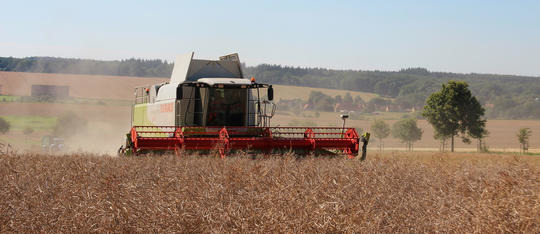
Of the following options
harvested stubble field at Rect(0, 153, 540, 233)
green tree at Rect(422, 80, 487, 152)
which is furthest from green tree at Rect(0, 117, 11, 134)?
harvested stubble field at Rect(0, 153, 540, 233)

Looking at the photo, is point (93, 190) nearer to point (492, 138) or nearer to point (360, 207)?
point (360, 207)

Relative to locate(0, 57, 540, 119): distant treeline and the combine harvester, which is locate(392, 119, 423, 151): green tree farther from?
the combine harvester

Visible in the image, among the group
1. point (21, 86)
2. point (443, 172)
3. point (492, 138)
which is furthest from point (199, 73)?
point (492, 138)

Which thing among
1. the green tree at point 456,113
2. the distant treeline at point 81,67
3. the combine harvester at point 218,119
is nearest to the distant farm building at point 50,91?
the distant treeline at point 81,67

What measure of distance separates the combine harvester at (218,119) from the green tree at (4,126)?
52407mm

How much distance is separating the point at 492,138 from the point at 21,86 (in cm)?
6790

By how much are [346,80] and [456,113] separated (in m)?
109

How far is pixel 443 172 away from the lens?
898cm

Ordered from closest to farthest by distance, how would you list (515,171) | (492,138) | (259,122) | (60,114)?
(515,171) → (259,122) → (60,114) → (492,138)

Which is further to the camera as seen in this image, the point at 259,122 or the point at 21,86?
the point at 21,86

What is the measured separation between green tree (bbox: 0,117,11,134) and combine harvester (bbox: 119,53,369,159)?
52.4 metres

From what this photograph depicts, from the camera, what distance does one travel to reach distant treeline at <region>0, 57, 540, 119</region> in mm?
89750

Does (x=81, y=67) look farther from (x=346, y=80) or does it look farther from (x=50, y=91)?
(x=346, y=80)

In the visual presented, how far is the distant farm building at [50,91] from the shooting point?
246 feet
